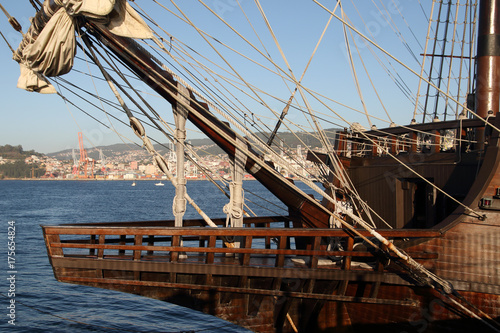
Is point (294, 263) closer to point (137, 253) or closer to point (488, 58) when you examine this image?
point (137, 253)

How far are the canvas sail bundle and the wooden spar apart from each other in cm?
24

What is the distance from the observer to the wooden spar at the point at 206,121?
716cm

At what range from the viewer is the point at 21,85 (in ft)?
24.8

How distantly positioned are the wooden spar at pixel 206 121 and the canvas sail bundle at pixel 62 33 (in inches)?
9.6

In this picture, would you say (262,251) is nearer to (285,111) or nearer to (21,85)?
(285,111)

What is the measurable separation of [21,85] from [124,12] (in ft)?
6.86

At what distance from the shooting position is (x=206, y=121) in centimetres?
709

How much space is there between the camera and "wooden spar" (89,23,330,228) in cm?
716

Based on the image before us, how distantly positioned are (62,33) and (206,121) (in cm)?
251

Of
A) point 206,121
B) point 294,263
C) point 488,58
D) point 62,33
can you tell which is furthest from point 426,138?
point 62,33

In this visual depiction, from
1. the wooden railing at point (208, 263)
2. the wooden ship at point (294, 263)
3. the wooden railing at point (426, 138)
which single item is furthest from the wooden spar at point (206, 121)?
the wooden railing at point (426, 138)

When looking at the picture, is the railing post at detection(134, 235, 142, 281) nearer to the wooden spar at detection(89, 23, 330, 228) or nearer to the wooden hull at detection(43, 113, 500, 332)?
the wooden hull at detection(43, 113, 500, 332)

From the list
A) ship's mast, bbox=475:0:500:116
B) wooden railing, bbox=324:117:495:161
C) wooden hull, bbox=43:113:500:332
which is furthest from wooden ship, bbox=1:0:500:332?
ship's mast, bbox=475:0:500:116

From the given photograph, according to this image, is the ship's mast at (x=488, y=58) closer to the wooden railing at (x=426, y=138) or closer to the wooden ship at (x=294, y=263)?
the wooden railing at (x=426, y=138)
